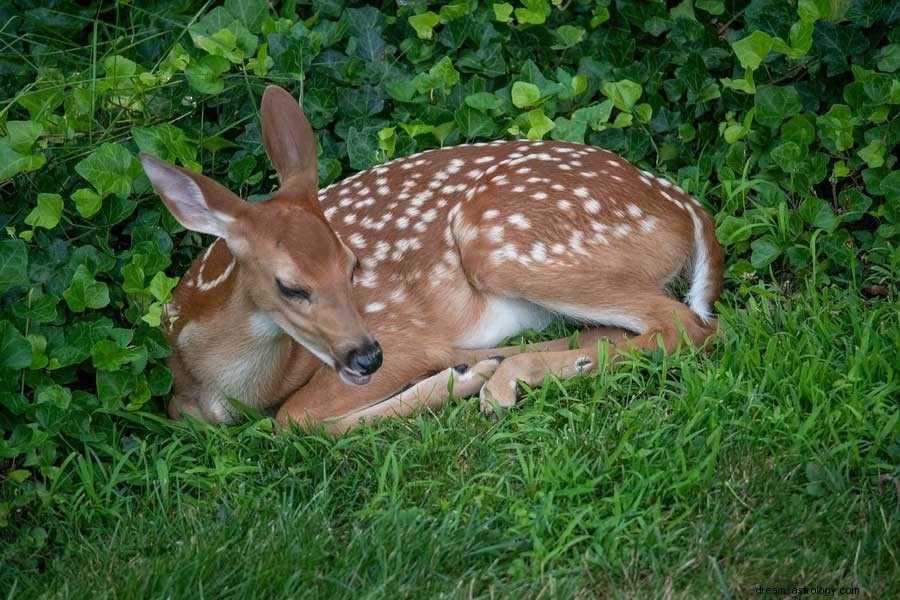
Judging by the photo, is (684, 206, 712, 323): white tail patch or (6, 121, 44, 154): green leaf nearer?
(6, 121, 44, 154): green leaf

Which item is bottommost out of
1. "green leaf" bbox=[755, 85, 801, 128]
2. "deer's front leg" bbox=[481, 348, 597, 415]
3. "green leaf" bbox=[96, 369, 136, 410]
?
"deer's front leg" bbox=[481, 348, 597, 415]

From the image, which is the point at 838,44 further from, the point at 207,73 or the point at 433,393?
the point at 207,73

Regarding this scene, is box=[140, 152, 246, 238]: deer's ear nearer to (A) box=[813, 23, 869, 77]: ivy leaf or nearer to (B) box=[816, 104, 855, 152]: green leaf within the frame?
(B) box=[816, 104, 855, 152]: green leaf

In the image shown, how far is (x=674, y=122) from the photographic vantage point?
5523 mm

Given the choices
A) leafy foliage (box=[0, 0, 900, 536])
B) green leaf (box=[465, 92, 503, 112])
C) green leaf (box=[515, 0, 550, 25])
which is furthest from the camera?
green leaf (box=[515, 0, 550, 25])

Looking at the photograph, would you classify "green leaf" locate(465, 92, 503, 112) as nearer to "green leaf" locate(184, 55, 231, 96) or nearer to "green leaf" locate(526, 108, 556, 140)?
"green leaf" locate(526, 108, 556, 140)

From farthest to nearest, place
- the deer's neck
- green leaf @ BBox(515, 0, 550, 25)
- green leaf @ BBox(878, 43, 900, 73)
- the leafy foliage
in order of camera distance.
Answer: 1. green leaf @ BBox(515, 0, 550, 25)
2. green leaf @ BBox(878, 43, 900, 73)
3. the deer's neck
4. the leafy foliage

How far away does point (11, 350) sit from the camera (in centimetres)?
411

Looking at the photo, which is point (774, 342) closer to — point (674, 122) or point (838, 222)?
point (838, 222)

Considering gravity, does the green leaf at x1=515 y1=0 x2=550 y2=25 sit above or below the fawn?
above

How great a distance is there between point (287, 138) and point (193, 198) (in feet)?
1.60

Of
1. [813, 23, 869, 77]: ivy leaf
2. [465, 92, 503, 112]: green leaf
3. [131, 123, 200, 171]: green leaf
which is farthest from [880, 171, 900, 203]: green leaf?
[131, 123, 200, 171]: green leaf

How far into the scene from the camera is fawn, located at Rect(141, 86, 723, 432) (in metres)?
4.38

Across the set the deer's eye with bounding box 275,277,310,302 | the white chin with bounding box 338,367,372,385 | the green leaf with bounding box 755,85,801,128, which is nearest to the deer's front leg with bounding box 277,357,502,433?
the white chin with bounding box 338,367,372,385
